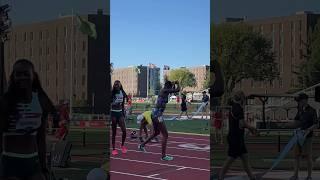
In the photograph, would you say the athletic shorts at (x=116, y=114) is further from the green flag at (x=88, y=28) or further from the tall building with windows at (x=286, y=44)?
the tall building with windows at (x=286, y=44)

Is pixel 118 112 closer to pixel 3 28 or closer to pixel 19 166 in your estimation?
pixel 3 28

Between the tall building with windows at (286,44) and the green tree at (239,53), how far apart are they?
0.16 feet

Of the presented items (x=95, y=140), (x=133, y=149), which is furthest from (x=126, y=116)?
(x=95, y=140)

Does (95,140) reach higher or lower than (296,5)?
lower

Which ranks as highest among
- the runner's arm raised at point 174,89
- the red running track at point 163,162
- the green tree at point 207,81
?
the green tree at point 207,81

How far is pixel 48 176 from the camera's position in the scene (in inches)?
141

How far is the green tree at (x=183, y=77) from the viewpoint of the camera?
162 inches

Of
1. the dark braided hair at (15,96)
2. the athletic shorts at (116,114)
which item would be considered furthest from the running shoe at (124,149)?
the dark braided hair at (15,96)

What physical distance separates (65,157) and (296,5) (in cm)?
219

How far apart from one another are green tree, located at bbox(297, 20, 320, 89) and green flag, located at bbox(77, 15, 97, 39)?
5.50 ft

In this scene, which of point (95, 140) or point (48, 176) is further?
point (95, 140)

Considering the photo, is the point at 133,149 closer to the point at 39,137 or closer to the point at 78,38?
the point at 78,38

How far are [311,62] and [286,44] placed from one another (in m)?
0.25

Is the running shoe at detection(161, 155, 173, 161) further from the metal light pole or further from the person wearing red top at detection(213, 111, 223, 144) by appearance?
A: the metal light pole
